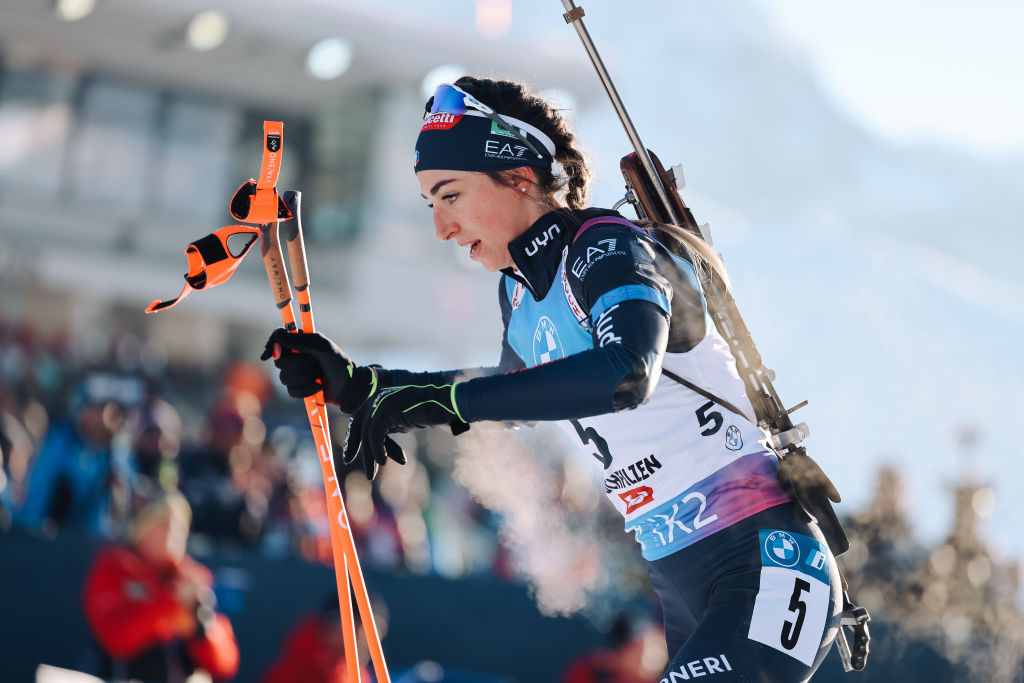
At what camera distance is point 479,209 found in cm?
242

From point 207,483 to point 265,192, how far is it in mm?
4390

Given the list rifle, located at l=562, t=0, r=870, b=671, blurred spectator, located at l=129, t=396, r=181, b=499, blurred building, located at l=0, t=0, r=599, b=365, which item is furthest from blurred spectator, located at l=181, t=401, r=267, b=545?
blurred building, located at l=0, t=0, r=599, b=365

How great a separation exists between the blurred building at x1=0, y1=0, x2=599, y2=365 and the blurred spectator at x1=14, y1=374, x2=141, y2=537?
9.75m

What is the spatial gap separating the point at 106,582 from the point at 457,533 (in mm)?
4284

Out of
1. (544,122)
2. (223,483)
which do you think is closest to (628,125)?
(544,122)

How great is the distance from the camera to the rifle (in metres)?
2.31

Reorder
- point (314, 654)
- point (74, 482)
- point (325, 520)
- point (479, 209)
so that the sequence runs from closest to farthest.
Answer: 1. point (479, 209)
2. point (314, 654)
3. point (74, 482)
4. point (325, 520)

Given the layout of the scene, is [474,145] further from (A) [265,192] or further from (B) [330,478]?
(B) [330,478]

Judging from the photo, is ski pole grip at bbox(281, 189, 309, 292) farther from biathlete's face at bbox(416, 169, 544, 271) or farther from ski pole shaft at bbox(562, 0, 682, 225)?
ski pole shaft at bbox(562, 0, 682, 225)

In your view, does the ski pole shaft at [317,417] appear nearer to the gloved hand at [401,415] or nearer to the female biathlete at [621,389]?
the female biathlete at [621,389]

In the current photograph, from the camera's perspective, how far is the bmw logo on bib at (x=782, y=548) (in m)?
2.21

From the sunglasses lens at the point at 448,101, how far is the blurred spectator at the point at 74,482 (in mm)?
4010

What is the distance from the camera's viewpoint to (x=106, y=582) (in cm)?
468

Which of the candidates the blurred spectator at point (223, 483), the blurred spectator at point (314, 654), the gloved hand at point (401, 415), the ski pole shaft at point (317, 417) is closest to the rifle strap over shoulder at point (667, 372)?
the gloved hand at point (401, 415)
